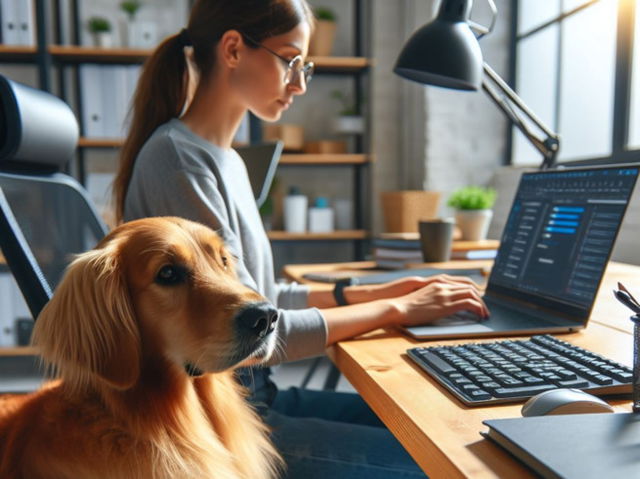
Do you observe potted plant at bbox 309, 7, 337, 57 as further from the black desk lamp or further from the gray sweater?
the gray sweater

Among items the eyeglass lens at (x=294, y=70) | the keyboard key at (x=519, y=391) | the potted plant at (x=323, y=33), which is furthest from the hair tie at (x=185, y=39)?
the potted plant at (x=323, y=33)

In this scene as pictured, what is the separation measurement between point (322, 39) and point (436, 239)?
5.50 ft

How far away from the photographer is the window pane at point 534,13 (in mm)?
2500

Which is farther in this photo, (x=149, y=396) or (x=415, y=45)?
(x=415, y=45)

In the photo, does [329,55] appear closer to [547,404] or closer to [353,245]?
[353,245]

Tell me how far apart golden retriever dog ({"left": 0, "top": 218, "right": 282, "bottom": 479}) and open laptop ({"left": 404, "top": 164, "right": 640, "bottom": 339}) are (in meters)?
0.34

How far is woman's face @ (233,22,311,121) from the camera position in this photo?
111cm

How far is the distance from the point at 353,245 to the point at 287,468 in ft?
7.57

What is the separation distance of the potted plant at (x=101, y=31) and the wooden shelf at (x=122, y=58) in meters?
0.07

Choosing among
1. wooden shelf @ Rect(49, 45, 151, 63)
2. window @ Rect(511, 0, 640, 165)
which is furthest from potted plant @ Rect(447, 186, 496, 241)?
wooden shelf @ Rect(49, 45, 151, 63)

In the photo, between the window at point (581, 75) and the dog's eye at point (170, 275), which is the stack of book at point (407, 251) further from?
the dog's eye at point (170, 275)

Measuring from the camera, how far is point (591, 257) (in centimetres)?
89

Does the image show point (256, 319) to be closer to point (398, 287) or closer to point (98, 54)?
point (398, 287)

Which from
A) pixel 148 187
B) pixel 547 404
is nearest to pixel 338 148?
pixel 148 187
